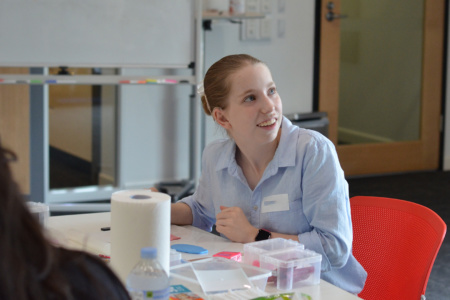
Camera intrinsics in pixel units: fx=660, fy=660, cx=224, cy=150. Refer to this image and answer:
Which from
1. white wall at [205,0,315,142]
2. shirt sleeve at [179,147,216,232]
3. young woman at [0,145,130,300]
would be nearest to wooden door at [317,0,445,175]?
white wall at [205,0,315,142]

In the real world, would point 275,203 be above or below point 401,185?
above

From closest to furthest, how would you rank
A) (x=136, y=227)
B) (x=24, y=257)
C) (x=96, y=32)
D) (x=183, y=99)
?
(x=24, y=257) < (x=136, y=227) < (x=96, y=32) < (x=183, y=99)

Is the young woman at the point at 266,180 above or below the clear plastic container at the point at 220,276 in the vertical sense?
above

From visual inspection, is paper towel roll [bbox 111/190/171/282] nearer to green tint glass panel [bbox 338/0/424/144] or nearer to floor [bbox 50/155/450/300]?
floor [bbox 50/155/450/300]

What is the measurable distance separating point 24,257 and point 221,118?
130cm

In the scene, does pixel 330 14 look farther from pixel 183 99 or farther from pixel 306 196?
pixel 306 196

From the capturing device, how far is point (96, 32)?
12.5 feet

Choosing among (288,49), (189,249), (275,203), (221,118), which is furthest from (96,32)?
(189,249)

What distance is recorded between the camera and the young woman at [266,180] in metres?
1.66

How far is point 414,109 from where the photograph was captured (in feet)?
18.7

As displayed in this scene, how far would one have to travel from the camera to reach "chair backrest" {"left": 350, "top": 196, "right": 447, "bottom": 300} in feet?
5.24

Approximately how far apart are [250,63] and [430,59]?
4.16m

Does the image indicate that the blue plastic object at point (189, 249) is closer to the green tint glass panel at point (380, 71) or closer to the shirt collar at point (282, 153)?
the shirt collar at point (282, 153)

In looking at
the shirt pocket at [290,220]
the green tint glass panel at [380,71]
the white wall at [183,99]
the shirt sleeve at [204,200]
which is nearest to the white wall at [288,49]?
the white wall at [183,99]
